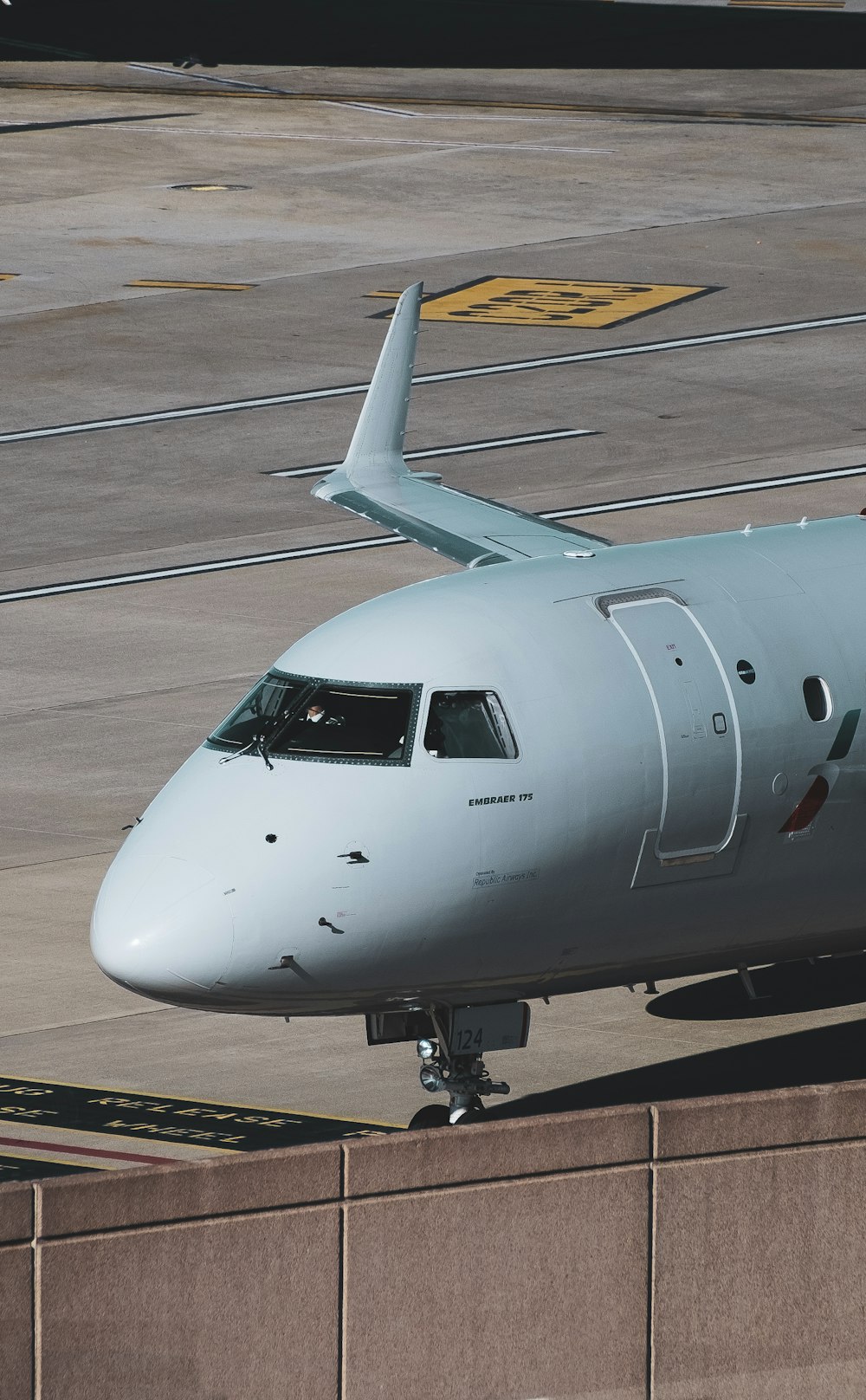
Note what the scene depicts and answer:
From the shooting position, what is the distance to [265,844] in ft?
54.7

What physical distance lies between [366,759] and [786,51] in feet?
247

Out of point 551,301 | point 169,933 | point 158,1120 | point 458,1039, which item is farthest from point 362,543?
point 169,933

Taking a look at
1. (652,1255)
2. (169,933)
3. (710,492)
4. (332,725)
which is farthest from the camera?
(710,492)

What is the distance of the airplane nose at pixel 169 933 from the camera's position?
641 inches

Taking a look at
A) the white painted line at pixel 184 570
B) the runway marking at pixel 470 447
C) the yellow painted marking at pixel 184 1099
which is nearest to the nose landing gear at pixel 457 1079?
the yellow painted marking at pixel 184 1099

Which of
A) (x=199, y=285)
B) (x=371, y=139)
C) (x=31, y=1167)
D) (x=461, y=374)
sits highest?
(x=371, y=139)

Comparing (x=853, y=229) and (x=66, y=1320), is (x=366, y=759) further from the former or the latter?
(x=853, y=229)

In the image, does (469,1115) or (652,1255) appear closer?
(652,1255)

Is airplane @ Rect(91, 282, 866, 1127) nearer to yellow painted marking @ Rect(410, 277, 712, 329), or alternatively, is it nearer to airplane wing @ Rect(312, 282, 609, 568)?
airplane wing @ Rect(312, 282, 609, 568)

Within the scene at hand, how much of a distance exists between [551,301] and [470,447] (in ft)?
39.3

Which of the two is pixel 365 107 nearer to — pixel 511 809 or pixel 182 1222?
pixel 511 809

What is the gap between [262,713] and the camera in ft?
58.5

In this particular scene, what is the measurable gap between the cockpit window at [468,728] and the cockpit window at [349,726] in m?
0.21

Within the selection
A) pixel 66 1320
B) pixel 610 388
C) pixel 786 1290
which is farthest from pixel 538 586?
pixel 610 388
